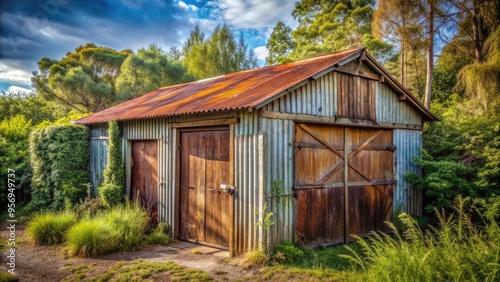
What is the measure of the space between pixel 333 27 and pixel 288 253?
25061 millimetres

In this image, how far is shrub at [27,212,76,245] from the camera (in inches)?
342

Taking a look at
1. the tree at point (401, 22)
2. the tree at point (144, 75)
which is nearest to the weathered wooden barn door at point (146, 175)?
the tree at point (401, 22)

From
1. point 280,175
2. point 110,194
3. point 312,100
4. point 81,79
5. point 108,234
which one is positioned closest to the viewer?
point 280,175

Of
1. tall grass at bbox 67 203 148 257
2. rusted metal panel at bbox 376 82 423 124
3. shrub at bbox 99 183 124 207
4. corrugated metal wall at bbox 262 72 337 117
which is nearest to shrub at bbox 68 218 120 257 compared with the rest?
tall grass at bbox 67 203 148 257

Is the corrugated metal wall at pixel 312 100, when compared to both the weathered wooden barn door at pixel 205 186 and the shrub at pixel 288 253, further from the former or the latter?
the shrub at pixel 288 253

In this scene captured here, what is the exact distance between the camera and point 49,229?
875 cm

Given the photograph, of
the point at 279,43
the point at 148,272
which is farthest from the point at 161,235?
the point at 279,43

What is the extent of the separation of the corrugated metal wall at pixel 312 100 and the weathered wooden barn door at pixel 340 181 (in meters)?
→ 0.36

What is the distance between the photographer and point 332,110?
8656 millimetres

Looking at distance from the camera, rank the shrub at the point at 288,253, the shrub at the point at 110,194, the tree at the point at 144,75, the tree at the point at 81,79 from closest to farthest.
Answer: the shrub at the point at 288,253 → the shrub at the point at 110,194 → the tree at the point at 81,79 → the tree at the point at 144,75

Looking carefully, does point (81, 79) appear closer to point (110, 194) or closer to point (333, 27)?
point (110, 194)

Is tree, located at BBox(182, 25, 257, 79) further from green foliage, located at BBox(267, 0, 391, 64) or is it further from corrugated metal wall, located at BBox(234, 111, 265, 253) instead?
corrugated metal wall, located at BBox(234, 111, 265, 253)

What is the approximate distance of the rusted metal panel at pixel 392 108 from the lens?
9.84 m

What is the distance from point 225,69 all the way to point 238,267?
85.5 ft
